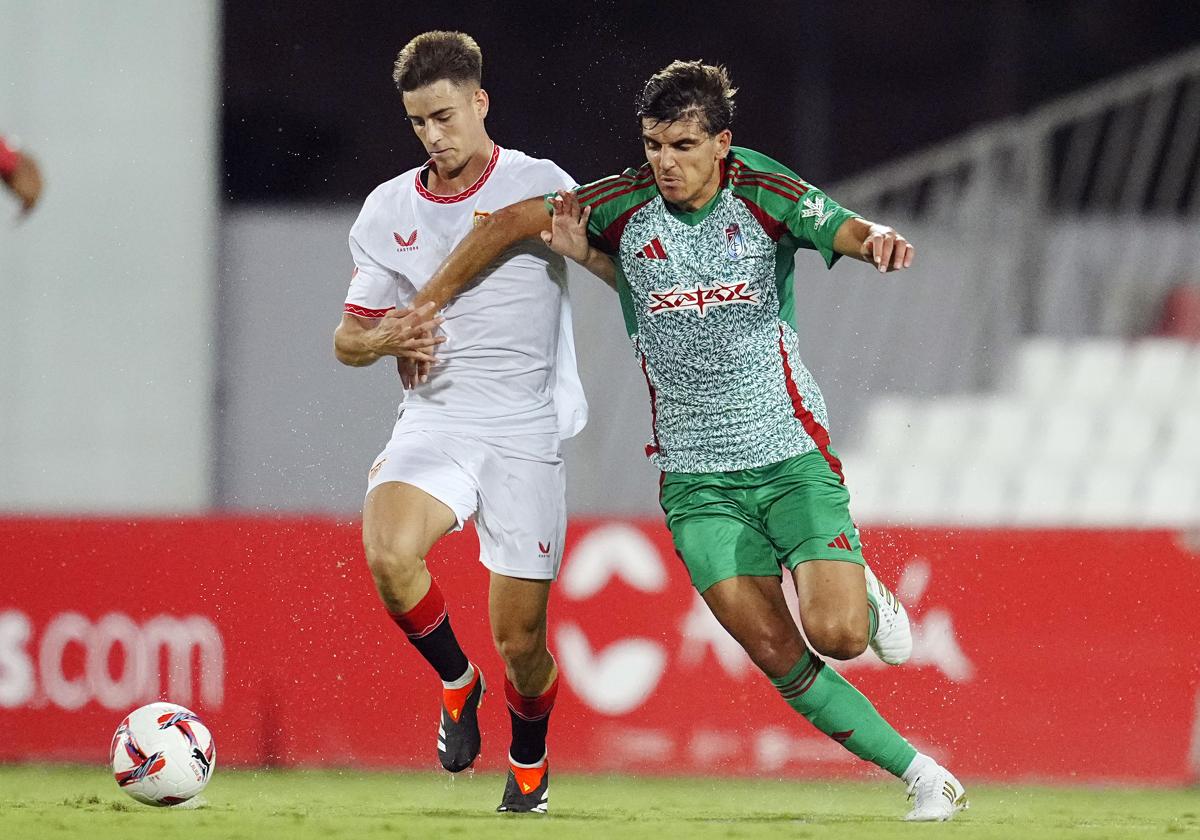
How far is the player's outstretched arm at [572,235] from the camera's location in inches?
211

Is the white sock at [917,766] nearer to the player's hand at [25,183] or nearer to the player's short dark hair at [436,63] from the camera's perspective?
the player's short dark hair at [436,63]

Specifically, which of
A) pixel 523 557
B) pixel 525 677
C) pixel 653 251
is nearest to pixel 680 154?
pixel 653 251

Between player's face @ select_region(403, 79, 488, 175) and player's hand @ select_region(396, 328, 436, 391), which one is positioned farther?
player's hand @ select_region(396, 328, 436, 391)

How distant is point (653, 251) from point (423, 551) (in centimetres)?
111

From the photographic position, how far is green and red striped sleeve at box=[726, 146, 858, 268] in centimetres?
508

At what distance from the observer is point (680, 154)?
511cm

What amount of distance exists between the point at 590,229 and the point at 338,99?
8073mm

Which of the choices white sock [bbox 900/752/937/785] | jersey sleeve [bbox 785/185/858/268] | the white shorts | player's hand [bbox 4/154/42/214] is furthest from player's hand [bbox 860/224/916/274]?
player's hand [bbox 4/154/42/214]

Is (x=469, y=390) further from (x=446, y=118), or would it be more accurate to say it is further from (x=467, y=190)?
(x=446, y=118)

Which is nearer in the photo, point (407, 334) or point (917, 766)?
point (917, 766)

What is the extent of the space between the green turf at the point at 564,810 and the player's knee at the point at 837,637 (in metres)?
0.51

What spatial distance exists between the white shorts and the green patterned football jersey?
1.63 ft

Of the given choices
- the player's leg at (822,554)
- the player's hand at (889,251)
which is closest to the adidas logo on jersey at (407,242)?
the player's leg at (822,554)

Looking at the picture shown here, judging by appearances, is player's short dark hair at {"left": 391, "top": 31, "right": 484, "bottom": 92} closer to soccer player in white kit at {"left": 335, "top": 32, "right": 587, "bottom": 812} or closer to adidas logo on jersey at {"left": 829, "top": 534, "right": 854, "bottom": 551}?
soccer player in white kit at {"left": 335, "top": 32, "right": 587, "bottom": 812}
